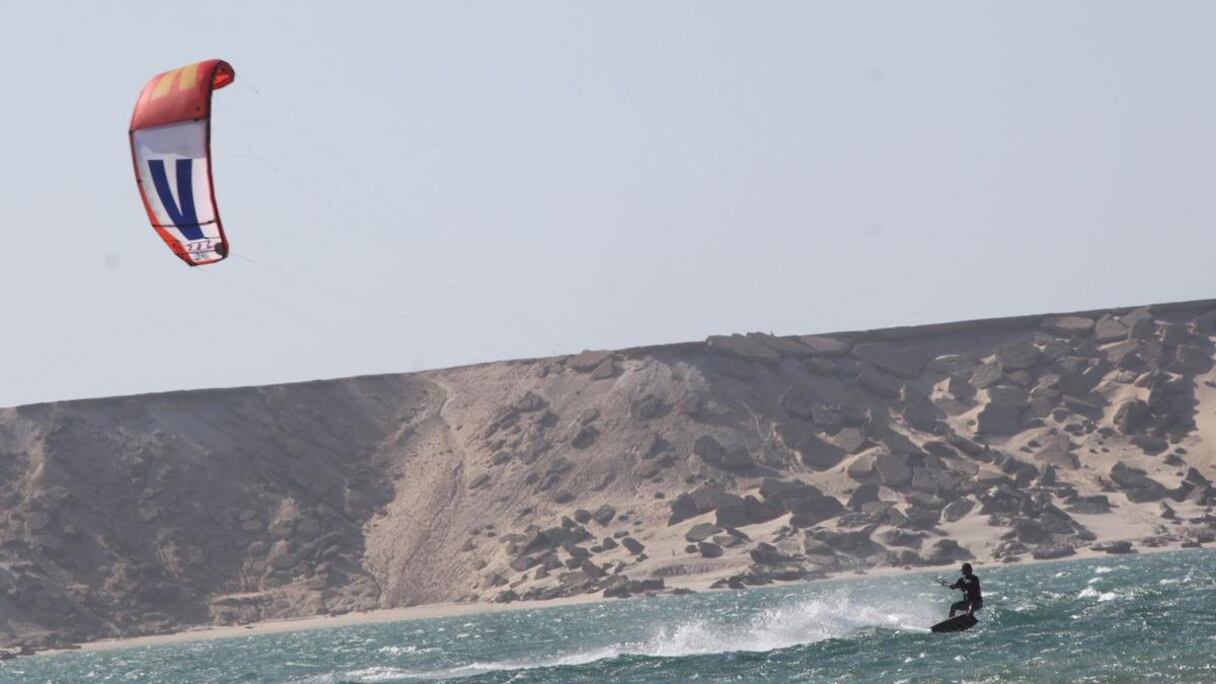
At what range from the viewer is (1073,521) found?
7081cm

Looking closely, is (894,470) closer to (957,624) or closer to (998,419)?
(998,419)

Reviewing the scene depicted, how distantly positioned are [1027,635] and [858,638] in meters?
3.97

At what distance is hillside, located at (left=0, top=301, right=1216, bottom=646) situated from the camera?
234 ft

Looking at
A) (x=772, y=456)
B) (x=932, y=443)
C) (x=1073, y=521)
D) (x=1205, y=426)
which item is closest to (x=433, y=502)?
(x=772, y=456)

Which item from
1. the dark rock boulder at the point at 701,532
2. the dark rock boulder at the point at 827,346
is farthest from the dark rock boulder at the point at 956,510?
the dark rock boulder at the point at 827,346

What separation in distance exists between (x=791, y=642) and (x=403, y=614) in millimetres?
30670

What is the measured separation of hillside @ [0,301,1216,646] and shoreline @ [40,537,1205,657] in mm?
720

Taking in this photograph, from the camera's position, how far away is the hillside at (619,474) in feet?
234

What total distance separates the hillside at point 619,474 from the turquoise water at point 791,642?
589cm

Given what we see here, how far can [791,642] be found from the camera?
42312 mm

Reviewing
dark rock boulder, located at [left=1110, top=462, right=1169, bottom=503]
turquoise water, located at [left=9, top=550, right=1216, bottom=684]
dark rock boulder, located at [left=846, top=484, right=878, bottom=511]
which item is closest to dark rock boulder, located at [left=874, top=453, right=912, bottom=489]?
dark rock boulder, located at [left=846, top=484, right=878, bottom=511]

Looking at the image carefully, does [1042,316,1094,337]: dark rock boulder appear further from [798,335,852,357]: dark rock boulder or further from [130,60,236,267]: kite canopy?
[130,60,236,267]: kite canopy

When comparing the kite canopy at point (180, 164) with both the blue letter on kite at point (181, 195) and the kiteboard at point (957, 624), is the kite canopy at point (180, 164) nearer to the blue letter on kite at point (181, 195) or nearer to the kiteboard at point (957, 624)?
the blue letter on kite at point (181, 195)

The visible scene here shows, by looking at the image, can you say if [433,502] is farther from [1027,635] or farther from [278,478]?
[1027,635]
